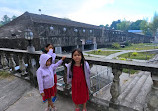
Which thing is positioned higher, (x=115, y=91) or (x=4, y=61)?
(x=4, y=61)

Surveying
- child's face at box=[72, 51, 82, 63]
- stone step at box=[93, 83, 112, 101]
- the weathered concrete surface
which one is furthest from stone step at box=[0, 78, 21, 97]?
stone step at box=[93, 83, 112, 101]

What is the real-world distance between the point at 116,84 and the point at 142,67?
56 centimetres

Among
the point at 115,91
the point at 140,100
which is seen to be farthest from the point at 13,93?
the point at 140,100

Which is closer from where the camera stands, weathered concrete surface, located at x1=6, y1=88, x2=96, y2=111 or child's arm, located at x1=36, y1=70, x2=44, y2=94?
child's arm, located at x1=36, y1=70, x2=44, y2=94

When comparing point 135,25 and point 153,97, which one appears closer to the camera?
point 153,97

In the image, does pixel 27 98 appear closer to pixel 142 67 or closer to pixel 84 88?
pixel 84 88

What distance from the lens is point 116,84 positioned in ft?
5.82

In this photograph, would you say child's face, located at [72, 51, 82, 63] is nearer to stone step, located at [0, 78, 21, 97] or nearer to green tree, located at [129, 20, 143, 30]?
stone step, located at [0, 78, 21, 97]

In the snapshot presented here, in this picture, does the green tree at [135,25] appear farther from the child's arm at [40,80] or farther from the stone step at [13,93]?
the child's arm at [40,80]

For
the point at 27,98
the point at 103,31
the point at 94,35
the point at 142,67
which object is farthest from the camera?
the point at 103,31

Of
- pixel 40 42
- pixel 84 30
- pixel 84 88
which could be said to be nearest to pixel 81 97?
pixel 84 88

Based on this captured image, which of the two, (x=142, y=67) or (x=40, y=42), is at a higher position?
(x=40, y=42)

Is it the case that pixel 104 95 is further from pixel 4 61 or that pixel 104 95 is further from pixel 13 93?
pixel 4 61

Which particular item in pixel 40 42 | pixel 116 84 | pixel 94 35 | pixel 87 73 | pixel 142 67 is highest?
pixel 94 35
